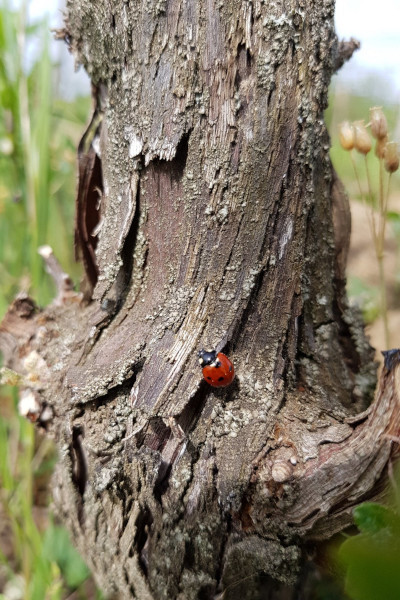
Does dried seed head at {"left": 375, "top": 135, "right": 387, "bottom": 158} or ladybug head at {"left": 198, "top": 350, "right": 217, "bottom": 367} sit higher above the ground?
dried seed head at {"left": 375, "top": 135, "right": 387, "bottom": 158}

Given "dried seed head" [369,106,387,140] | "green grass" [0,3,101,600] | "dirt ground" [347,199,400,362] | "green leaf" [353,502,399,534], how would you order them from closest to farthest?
"green leaf" [353,502,399,534]
"dried seed head" [369,106,387,140]
"green grass" [0,3,101,600]
"dirt ground" [347,199,400,362]

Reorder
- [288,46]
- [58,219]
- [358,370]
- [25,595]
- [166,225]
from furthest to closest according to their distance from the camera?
[58,219], [25,595], [358,370], [166,225], [288,46]

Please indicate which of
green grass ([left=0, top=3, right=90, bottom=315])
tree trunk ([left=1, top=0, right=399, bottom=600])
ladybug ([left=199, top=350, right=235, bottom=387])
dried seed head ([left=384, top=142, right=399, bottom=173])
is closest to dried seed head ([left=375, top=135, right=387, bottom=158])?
dried seed head ([left=384, top=142, right=399, bottom=173])

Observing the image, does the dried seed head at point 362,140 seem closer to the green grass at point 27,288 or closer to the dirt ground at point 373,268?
the green grass at point 27,288

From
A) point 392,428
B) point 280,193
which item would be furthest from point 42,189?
point 392,428

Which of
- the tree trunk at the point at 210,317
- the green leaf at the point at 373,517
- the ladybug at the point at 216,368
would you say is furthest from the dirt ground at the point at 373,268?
the green leaf at the point at 373,517

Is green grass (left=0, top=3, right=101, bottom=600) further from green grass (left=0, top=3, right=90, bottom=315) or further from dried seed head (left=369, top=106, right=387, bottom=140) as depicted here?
dried seed head (left=369, top=106, right=387, bottom=140)

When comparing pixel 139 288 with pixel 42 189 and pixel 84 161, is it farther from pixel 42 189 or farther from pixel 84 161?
pixel 42 189
